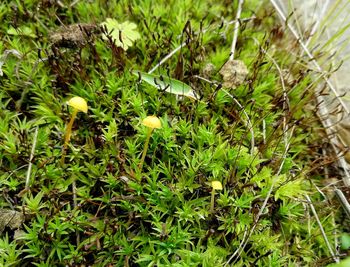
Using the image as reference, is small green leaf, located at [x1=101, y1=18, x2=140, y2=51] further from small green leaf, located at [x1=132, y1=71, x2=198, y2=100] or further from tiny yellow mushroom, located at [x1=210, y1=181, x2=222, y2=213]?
tiny yellow mushroom, located at [x1=210, y1=181, x2=222, y2=213]

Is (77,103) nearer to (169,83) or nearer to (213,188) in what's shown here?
(169,83)

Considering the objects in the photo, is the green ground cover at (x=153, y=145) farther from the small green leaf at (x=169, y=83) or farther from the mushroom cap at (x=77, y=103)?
the mushroom cap at (x=77, y=103)

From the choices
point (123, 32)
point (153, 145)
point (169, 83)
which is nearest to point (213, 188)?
point (153, 145)

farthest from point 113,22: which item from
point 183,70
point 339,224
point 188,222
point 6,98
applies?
point 339,224

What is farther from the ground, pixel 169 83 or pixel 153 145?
pixel 169 83

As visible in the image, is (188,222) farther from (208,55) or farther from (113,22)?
(113,22)

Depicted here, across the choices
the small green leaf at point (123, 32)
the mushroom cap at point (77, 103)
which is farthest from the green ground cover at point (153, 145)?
the mushroom cap at point (77, 103)

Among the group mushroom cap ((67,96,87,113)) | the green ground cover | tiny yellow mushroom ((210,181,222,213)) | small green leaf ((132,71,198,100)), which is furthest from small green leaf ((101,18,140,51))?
tiny yellow mushroom ((210,181,222,213))
